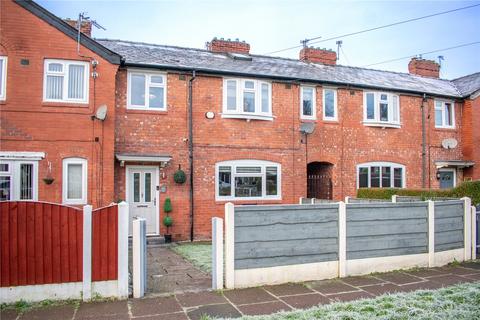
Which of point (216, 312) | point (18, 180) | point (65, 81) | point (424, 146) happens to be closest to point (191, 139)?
point (65, 81)

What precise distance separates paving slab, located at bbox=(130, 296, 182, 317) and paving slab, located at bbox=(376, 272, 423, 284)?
4066 mm

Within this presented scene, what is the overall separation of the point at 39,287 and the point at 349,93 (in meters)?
13.7

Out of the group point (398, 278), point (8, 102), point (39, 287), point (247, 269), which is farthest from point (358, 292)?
point (8, 102)

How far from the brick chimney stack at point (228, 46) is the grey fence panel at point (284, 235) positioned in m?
11.4

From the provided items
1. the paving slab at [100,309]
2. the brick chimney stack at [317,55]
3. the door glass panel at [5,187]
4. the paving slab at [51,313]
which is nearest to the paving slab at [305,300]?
the paving slab at [100,309]

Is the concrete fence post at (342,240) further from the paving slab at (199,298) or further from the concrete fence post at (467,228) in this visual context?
the concrete fence post at (467,228)

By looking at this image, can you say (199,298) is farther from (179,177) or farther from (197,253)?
(179,177)

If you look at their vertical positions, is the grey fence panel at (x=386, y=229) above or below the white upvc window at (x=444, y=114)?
below

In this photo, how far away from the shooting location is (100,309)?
19.4 feet

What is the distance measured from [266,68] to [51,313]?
40.4 ft

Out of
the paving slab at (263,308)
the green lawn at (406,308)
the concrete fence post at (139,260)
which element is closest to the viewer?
the green lawn at (406,308)

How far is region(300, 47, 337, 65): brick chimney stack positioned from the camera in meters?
18.9

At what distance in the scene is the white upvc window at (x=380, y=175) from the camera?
656 inches

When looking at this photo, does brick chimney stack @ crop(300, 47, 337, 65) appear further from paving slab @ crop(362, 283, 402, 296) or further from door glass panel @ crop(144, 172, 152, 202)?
paving slab @ crop(362, 283, 402, 296)
